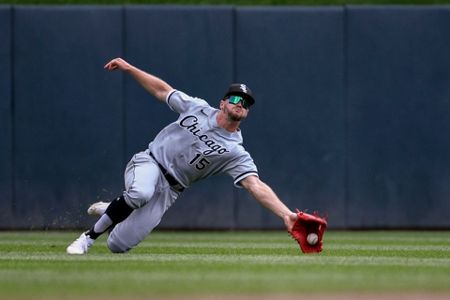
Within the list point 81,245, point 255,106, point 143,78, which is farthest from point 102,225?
point 255,106

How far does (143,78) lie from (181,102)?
0.40m

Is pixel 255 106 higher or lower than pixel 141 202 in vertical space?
lower

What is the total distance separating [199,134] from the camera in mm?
9641

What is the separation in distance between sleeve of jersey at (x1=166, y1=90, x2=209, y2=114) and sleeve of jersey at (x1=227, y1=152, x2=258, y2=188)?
535 millimetres

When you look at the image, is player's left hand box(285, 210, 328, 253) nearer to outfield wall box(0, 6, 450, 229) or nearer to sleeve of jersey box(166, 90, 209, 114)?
sleeve of jersey box(166, 90, 209, 114)

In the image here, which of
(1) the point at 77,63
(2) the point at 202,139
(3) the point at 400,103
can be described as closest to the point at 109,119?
(1) the point at 77,63

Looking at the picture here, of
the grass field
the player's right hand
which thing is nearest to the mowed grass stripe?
the grass field

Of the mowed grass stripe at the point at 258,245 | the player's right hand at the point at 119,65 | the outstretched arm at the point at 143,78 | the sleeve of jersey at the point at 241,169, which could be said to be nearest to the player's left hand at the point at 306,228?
the sleeve of jersey at the point at 241,169

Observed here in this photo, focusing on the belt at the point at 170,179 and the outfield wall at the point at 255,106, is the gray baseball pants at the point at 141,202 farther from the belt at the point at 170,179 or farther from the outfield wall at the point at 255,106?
the outfield wall at the point at 255,106

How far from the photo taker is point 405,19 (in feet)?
49.4

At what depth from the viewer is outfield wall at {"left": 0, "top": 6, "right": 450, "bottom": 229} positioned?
14859 millimetres

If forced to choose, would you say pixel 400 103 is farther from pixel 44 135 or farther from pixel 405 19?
pixel 44 135

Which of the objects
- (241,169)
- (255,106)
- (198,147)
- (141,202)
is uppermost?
(198,147)

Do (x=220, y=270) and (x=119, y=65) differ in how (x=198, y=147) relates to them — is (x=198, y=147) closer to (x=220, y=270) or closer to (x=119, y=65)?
(x=119, y=65)
